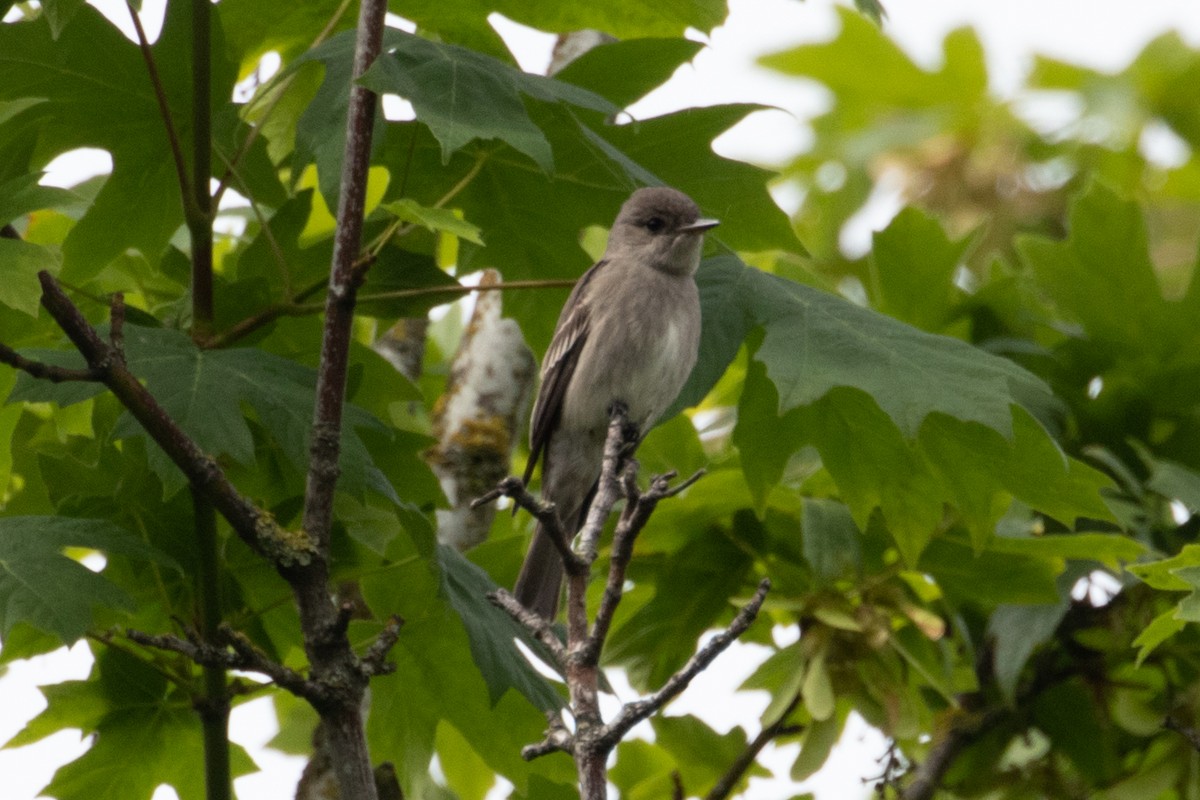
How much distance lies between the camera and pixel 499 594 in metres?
2.49

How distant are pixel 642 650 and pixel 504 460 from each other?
2.80 ft

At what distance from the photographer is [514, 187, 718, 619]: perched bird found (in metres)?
4.50

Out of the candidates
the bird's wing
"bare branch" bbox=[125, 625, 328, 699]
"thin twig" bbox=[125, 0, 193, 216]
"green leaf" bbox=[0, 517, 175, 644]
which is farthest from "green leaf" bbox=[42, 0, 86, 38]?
the bird's wing

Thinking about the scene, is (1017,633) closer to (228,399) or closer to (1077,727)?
(1077,727)

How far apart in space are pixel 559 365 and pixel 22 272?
2.19m

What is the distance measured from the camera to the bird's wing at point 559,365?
14.9 ft

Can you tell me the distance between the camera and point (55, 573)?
2898 mm

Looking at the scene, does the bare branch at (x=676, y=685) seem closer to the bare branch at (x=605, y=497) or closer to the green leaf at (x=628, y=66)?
the bare branch at (x=605, y=497)

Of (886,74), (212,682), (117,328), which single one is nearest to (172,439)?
(117,328)

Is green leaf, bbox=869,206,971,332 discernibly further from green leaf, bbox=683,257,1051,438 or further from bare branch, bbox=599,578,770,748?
bare branch, bbox=599,578,770,748

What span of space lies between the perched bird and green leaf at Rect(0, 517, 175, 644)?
1.51 metres

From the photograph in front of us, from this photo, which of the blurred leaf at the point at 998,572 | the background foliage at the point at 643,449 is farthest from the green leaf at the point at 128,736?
the blurred leaf at the point at 998,572

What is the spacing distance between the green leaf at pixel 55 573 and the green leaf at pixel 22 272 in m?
0.51

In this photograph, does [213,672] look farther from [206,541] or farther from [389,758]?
[389,758]
